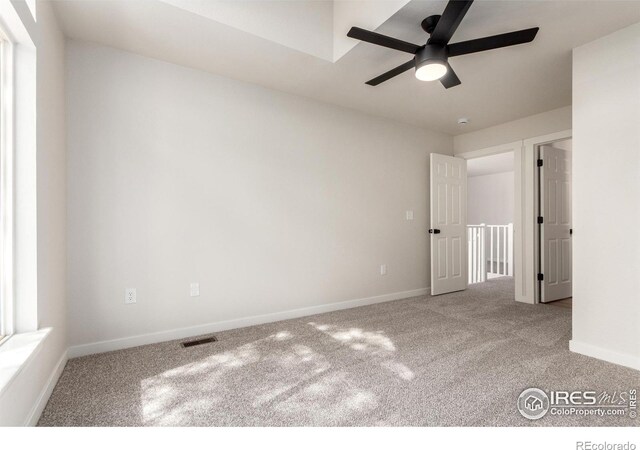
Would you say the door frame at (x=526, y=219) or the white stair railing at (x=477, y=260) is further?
the white stair railing at (x=477, y=260)

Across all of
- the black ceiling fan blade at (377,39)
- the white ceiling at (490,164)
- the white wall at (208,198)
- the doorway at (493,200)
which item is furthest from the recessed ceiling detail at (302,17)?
the doorway at (493,200)

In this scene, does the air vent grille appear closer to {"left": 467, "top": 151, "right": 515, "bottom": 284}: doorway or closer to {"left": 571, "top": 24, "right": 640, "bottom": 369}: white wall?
{"left": 571, "top": 24, "right": 640, "bottom": 369}: white wall

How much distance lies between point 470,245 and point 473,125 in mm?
2490

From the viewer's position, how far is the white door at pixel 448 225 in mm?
4508

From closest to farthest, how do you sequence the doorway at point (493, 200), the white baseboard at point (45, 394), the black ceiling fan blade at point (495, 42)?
the white baseboard at point (45, 394) → the black ceiling fan blade at point (495, 42) → the doorway at point (493, 200)

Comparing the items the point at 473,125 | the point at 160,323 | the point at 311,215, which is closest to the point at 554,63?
the point at 473,125

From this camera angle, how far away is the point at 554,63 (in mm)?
2768

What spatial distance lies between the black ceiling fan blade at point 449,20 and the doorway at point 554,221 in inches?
111

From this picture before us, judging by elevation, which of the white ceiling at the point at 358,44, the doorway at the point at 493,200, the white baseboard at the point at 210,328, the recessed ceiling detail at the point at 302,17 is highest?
the recessed ceiling detail at the point at 302,17

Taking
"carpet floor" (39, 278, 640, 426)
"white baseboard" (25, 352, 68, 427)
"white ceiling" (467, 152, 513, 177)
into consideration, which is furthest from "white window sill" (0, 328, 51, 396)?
"white ceiling" (467, 152, 513, 177)

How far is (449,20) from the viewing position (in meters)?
1.86

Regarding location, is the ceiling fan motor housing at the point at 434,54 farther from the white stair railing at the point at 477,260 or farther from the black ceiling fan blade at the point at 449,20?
the white stair railing at the point at 477,260

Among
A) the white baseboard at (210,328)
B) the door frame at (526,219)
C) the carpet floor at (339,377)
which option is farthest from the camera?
the door frame at (526,219)
